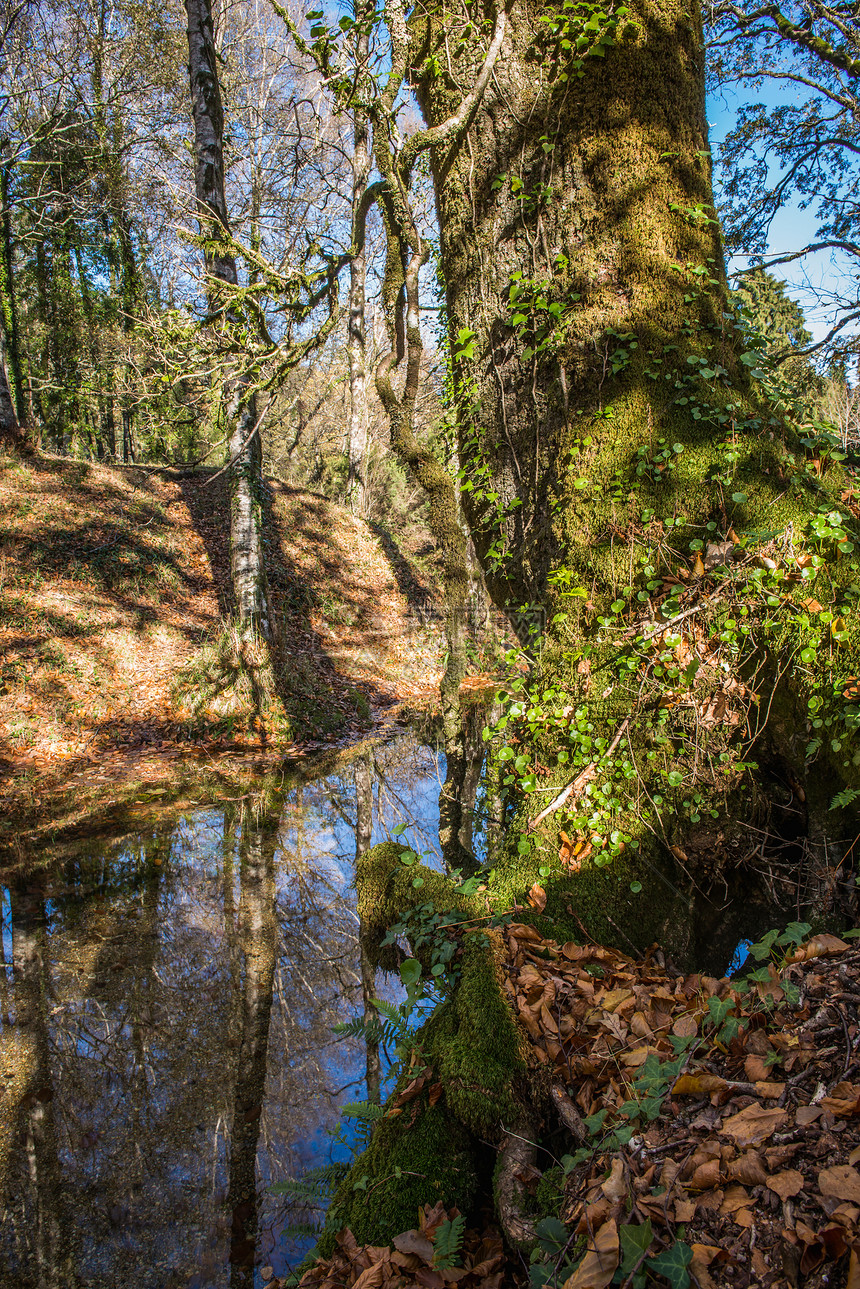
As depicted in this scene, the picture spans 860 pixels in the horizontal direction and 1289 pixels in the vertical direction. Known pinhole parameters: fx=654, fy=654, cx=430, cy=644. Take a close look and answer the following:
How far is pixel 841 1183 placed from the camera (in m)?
1.35

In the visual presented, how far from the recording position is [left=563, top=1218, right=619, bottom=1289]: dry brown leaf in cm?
143

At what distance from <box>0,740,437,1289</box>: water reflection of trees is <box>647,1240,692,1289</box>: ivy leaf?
214 cm

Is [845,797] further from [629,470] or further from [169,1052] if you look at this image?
[169,1052]

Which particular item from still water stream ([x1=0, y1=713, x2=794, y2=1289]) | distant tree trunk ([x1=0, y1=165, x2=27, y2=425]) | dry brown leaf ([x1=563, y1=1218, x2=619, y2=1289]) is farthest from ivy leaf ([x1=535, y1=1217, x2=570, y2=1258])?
distant tree trunk ([x1=0, y1=165, x2=27, y2=425])

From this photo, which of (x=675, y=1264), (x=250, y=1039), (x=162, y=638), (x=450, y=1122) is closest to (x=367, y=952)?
(x=250, y=1039)

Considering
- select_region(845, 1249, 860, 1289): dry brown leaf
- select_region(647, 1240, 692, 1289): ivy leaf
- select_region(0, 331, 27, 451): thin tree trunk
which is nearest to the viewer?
select_region(845, 1249, 860, 1289): dry brown leaf

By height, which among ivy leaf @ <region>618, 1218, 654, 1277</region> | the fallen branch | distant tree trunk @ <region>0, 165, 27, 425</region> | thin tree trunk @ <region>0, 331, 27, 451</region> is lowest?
ivy leaf @ <region>618, 1218, 654, 1277</region>

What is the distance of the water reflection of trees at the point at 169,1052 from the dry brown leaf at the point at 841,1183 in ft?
7.93

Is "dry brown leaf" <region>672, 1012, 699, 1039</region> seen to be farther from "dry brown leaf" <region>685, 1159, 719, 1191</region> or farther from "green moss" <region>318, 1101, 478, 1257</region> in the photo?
"green moss" <region>318, 1101, 478, 1257</region>

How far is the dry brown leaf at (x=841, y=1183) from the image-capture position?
1.33 m

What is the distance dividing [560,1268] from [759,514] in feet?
9.77

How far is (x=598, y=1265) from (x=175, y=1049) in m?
3.02

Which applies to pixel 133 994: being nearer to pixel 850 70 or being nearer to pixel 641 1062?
pixel 641 1062

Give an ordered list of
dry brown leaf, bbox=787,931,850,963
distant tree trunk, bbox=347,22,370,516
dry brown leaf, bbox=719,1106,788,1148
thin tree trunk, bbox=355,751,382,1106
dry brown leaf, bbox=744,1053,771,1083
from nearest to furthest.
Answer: dry brown leaf, bbox=719,1106,788,1148 < dry brown leaf, bbox=744,1053,771,1083 < dry brown leaf, bbox=787,931,850,963 < thin tree trunk, bbox=355,751,382,1106 < distant tree trunk, bbox=347,22,370,516
